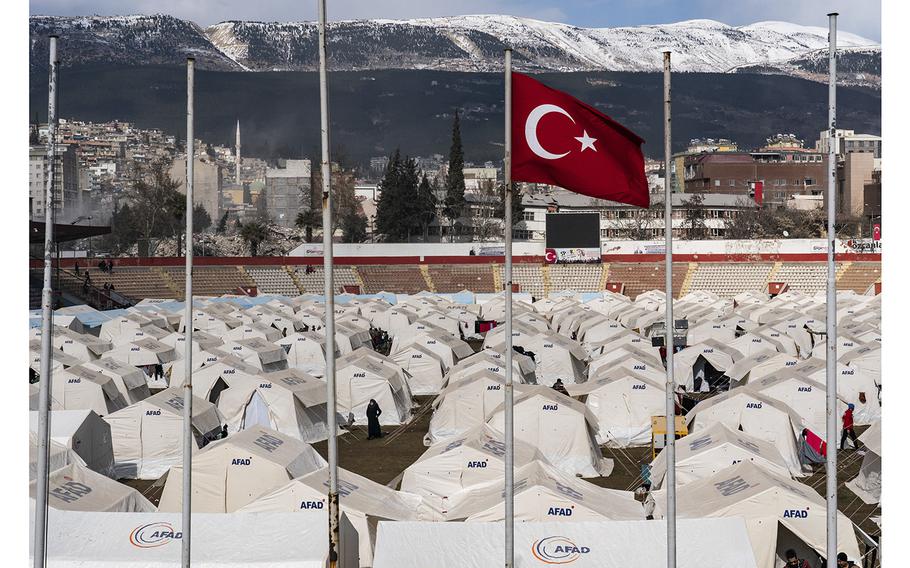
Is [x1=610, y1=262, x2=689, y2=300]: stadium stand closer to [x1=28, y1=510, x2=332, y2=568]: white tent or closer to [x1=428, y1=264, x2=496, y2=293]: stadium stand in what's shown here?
[x1=428, y1=264, x2=496, y2=293]: stadium stand

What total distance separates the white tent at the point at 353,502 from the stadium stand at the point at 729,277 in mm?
54144

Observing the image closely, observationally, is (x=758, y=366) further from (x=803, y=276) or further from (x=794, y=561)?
(x=803, y=276)

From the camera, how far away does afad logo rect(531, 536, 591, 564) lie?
10.7 metres

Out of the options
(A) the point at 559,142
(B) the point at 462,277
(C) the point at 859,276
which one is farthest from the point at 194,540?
(C) the point at 859,276

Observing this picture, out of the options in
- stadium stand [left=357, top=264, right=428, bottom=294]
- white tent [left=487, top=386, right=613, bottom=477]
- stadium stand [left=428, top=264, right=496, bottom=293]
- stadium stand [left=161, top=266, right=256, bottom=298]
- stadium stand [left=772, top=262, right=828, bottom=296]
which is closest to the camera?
white tent [left=487, top=386, right=613, bottom=477]

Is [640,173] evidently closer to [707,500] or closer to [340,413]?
[707,500]

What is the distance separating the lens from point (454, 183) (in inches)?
4240

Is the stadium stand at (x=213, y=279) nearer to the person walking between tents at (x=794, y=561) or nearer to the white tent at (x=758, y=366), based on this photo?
the white tent at (x=758, y=366)

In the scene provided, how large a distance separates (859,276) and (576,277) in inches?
649

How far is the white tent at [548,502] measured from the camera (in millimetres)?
12594

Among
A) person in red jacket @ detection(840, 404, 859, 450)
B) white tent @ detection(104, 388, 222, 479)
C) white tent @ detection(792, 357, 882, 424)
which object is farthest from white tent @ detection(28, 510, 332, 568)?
white tent @ detection(792, 357, 882, 424)

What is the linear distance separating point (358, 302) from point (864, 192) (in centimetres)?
10527

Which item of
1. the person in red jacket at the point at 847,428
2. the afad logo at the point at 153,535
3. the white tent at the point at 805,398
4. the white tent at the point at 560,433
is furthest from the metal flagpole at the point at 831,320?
the white tent at the point at 805,398

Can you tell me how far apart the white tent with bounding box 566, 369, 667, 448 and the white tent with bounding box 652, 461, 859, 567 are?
29.7 ft
